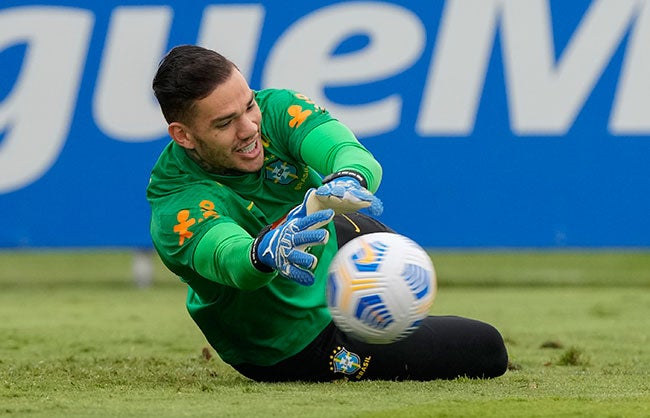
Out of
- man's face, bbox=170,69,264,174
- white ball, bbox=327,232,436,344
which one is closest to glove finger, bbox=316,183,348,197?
white ball, bbox=327,232,436,344

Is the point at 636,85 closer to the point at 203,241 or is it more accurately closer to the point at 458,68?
the point at 458,68

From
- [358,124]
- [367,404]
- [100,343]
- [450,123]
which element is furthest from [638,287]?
[367,404]

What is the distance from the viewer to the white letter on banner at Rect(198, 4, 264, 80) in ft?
36.8

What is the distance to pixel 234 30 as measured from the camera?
1124 cm

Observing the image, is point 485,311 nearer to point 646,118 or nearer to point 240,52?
point 646,118

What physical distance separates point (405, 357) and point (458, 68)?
6.40 metres

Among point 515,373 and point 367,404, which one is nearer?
point 367,404

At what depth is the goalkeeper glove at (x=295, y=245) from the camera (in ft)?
13.4

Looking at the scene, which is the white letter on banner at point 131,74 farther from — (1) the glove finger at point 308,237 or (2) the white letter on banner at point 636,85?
(1) the glove finger at point 308,237

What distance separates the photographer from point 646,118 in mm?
10930

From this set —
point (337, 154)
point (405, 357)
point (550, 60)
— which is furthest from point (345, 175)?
point (550, 60)

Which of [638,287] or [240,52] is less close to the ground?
[240,52]

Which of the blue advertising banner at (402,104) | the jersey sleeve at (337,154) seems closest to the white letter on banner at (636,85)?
the blue advertising banner at (402,104)

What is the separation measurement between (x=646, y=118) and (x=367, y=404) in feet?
24.1
